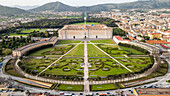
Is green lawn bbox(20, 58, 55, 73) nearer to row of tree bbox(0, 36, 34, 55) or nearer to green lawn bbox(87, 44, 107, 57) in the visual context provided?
row of tree bbox(0, 36, 34, 55)

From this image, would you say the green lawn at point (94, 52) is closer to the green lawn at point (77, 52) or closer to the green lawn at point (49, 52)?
the green lawn at point (77, 52)

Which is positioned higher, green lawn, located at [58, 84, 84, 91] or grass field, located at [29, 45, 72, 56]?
grass field, located at [29, 45, 72, 56]

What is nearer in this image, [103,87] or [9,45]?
[103,87]

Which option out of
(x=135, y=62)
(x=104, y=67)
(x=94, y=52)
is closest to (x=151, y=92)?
(x=104, y=67)

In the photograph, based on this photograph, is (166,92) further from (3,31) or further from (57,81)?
(3,31)

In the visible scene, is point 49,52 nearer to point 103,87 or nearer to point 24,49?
point 24,49

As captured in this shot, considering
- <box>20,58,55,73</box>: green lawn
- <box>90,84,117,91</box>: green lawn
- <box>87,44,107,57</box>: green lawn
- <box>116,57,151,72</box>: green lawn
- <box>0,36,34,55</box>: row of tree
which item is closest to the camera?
<box>90,84,117,91</box>: green lawn

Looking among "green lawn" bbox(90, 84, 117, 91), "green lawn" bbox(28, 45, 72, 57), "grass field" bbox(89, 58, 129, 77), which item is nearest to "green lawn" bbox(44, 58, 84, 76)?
"grass field" bbox(89, 58, 129, 77)

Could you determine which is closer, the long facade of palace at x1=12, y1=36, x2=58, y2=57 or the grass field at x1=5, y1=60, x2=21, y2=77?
the grass field at x1=5, y1=60, x2=21, y2=77

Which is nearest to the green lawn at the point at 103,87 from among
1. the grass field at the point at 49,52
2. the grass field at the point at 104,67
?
the grass field at the point at 104,67

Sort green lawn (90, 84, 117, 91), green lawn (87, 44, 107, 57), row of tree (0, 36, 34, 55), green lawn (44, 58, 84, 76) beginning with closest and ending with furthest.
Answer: green lawn (90, 84, 117, 91) → green lawn (44, 58, 84, 76) → green lawn (87, 44, 107, 57) → row of tree (0, 36, 34, 55)

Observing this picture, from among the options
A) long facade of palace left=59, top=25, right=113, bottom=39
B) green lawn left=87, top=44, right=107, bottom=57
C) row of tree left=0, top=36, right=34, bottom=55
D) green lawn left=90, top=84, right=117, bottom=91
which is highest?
long facade of palace left=59, top=25, right=113, bottom=39
